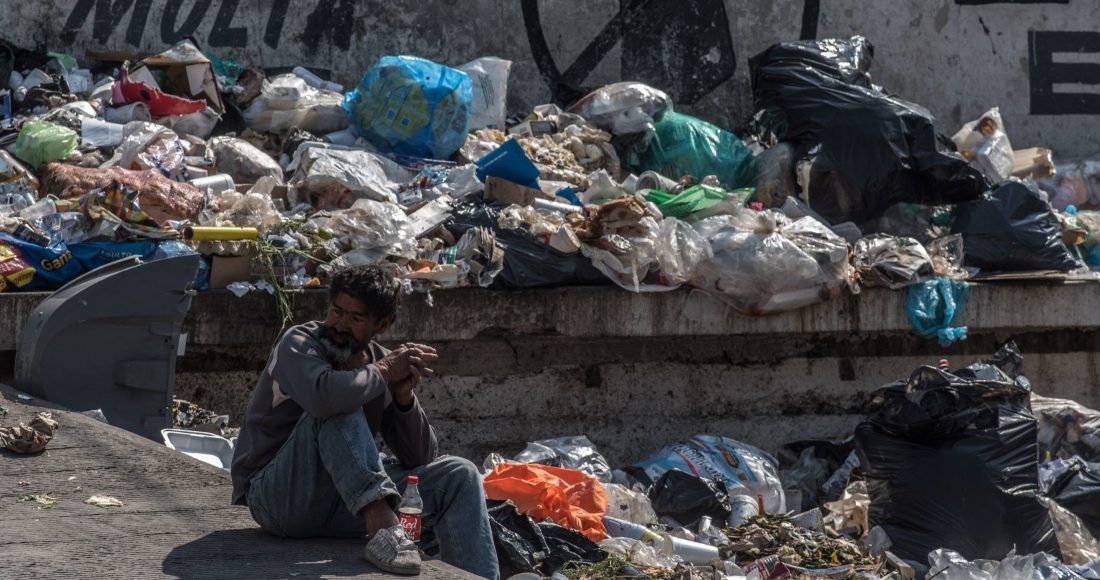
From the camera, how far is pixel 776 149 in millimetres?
6531

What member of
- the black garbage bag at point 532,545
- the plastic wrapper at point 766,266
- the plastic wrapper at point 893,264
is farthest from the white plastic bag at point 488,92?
the black garbage bag at point 532,545

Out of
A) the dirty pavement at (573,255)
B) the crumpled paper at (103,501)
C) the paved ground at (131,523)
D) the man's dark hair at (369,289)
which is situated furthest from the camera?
the dirty pavement at (573,255)

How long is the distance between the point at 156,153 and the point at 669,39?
3.41 metres

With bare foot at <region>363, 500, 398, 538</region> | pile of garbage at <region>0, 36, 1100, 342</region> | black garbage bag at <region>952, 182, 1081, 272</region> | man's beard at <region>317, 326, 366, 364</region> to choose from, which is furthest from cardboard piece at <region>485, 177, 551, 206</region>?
bare foot at <region>363, 500, 398, 538</region>

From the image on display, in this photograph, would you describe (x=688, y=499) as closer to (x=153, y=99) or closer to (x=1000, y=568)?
(x=1000, y=568)

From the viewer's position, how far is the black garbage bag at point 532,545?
399cm

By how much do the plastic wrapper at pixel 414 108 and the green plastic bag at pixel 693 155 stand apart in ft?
3.46

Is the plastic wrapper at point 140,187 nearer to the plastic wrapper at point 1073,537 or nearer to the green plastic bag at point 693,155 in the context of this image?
the green plastic bag at point 693,155

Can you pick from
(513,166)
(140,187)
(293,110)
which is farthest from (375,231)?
(293,110)

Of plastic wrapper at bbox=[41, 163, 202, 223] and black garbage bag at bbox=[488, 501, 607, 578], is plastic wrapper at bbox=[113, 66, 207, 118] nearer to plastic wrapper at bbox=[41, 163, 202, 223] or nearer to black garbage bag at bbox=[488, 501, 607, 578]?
plastic wrapper at bbox=[41, 163, 202, 223]

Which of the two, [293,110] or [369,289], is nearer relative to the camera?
[369,289]

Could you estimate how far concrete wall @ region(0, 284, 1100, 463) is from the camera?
5.27 metres

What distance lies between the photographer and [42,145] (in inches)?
227

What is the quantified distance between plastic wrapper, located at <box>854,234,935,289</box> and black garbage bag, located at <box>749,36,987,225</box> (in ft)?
1.29
